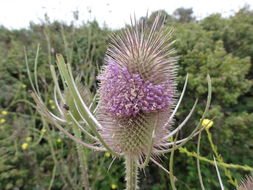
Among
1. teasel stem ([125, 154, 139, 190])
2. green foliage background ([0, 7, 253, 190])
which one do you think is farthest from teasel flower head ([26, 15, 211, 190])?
green foliage background ([0, 7, 253, 190])

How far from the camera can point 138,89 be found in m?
0.95

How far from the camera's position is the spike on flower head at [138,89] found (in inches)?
37.2

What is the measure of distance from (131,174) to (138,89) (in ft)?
1.31

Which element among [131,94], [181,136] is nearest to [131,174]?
[131,94]

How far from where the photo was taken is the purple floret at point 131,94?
36.9 inches

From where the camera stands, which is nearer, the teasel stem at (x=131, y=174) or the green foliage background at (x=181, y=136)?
the teasel stem at (x=131, y=174)

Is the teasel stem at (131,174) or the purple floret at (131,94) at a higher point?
the purple floret at (131,94)

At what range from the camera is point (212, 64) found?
2.49m

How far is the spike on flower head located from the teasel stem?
4 centimetres

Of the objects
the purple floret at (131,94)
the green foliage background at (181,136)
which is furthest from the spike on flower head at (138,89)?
the green foliage background at (181,136)

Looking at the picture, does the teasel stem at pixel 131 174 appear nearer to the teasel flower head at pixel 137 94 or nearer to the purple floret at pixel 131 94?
the teasel flower head at pixel 137 94

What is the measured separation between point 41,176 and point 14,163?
307 mm

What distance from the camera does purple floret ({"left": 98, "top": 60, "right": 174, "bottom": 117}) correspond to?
0.94 metres

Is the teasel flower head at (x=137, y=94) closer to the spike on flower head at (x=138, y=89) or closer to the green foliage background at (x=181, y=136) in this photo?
the spike on flower head at (x=138, y=89)
